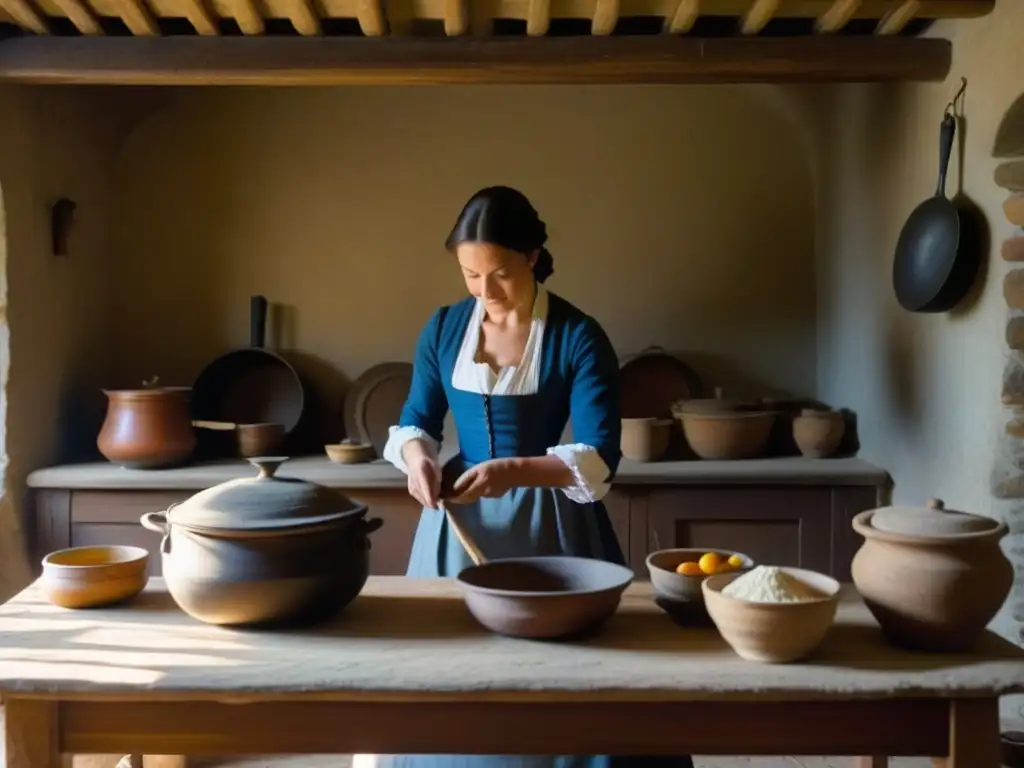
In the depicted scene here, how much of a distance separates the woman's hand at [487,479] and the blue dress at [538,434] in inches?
7.8

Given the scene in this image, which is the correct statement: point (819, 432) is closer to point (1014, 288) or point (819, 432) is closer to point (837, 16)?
point (1014, 288)

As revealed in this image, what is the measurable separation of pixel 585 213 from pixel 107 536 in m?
1.96

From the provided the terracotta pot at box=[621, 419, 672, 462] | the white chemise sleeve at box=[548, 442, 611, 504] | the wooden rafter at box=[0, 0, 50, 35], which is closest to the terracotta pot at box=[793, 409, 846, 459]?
the terracotta pot at box=[621, 419, 672, 462]

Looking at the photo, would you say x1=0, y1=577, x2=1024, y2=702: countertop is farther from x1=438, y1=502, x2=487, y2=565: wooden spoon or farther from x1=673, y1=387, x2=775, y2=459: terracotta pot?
x1=673, y1=387, x2=775, y2=459: terracotta pot

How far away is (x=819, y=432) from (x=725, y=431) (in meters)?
0.30

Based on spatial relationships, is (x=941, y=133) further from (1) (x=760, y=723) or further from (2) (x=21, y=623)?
(2) (x=21, y=623)

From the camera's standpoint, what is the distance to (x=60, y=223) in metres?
3.21

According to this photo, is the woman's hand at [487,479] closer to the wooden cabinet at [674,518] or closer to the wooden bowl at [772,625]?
the wooden bowl at [772,625]

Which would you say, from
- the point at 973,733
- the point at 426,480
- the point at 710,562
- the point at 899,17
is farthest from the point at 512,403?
the point at 899,17

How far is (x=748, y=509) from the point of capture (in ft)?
10.1

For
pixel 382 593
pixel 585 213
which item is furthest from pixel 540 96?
pixel 382 593

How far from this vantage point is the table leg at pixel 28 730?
4.33 feet

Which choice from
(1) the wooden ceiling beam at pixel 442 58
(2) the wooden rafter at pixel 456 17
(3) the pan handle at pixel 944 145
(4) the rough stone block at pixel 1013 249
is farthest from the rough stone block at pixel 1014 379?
(2) the wooden rafter at pixel 456 17

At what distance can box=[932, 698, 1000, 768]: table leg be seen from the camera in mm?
1294
